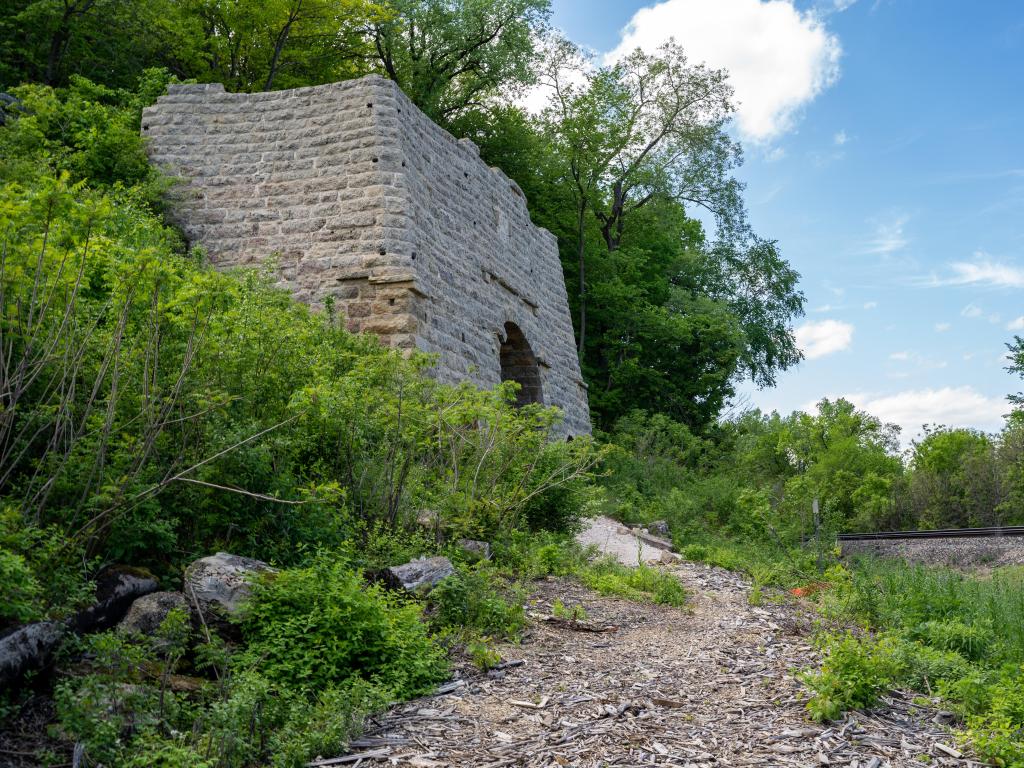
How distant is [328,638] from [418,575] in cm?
122

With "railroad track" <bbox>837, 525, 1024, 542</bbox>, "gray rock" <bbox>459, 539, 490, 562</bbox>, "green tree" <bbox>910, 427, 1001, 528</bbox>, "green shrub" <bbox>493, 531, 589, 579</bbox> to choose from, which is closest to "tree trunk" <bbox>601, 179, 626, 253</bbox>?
"green tree" <bbox>910, 427, 1001, 528</bbox>

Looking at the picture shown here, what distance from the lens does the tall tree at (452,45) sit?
20.0m

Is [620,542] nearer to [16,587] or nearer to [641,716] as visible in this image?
[641,716]

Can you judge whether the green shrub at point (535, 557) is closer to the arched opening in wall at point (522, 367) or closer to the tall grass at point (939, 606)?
the tall grass at point (939, 606)

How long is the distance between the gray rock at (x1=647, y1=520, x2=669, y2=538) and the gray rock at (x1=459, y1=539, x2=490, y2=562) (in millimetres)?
5351

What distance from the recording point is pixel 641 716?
4004 millimetres

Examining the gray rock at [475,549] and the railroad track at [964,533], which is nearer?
the gray rock at [475,549]

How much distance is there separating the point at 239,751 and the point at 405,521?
320cm

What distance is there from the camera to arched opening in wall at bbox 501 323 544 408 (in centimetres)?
1430

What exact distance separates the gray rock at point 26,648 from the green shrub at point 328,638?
30.1 inches

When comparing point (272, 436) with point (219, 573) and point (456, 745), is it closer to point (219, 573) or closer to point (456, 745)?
point (219, 573)

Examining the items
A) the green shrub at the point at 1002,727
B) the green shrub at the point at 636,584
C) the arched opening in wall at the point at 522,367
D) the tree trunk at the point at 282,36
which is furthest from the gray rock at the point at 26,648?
the tree trunk at the point at 282,36

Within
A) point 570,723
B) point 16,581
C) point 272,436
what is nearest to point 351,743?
point 570,723

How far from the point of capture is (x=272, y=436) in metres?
5.23
